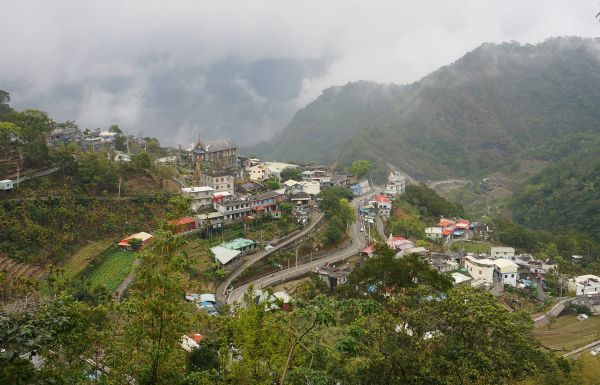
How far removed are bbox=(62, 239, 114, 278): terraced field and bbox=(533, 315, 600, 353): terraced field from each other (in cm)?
2732

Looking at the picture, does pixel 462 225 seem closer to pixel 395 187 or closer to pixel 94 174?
pixel 395 187

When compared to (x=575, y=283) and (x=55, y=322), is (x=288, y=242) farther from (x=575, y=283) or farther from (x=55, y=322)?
(x=55, y=322)

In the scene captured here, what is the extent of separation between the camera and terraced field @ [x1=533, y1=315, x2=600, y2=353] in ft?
97.5

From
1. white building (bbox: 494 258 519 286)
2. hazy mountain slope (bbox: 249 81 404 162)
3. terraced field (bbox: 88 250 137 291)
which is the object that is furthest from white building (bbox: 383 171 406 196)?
hazy mountain slope (bbox: 249 81 404 162)

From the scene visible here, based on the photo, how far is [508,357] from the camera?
11.5m

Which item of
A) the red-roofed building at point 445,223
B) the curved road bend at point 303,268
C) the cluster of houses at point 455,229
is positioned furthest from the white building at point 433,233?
the curved road bend at point 303,268

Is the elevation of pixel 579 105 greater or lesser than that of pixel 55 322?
greater

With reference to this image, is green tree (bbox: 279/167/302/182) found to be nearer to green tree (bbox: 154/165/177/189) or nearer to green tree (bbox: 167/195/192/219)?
green tree (bbox: 154/165/177/189)

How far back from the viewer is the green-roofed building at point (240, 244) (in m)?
34.5

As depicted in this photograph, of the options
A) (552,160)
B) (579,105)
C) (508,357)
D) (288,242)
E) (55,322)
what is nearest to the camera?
(55,322)

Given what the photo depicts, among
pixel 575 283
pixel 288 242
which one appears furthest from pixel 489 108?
pixel 288 242

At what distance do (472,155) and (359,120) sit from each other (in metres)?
37.6

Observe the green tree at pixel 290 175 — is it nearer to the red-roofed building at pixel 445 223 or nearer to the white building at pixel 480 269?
the red-roofed building at pixel 445 223

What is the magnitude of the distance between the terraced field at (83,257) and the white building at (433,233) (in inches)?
1163
